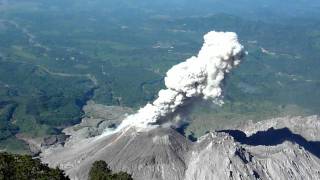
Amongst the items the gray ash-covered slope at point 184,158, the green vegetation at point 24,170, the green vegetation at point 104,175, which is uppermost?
the green vegetation at point 24,170

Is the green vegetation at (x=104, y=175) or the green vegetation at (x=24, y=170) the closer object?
the green vegetation at (x=24, y=170)

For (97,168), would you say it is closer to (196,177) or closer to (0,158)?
(0,158)

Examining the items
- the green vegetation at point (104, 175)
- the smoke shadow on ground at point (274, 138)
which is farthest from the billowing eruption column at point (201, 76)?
the green vegetation at point (104, 175)

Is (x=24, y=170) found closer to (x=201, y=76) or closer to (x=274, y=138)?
(x=201, y=76)


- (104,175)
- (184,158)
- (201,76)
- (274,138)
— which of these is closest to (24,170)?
(104,175)

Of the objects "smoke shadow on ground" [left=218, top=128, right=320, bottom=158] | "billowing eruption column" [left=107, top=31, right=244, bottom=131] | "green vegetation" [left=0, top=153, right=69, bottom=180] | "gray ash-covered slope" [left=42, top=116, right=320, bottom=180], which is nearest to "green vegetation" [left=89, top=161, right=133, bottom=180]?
"green vegetation" [left=0, top=153, right=69, bottom=180]

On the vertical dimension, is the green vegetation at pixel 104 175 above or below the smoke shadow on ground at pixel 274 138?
above

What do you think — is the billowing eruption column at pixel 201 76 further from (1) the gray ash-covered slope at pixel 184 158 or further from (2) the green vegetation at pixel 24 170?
(2) the green vegetation at pixel 24 170
